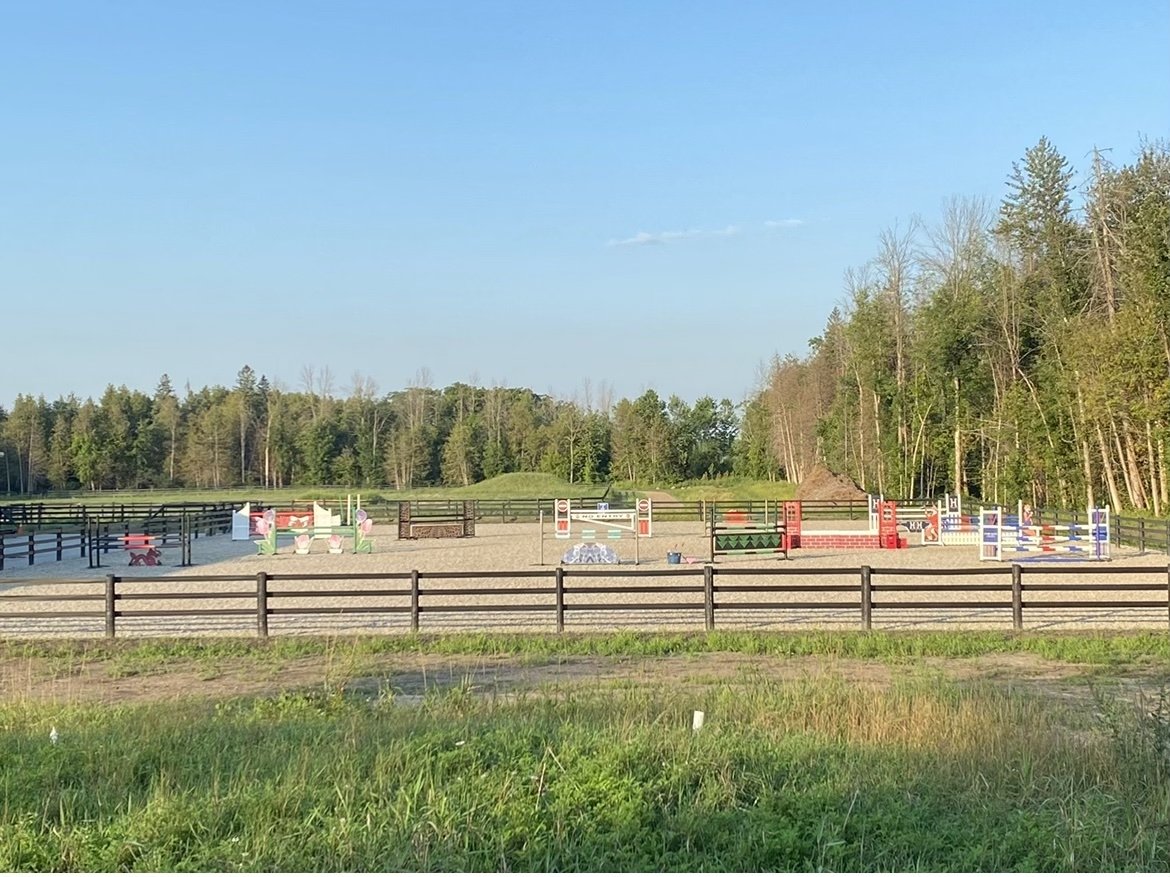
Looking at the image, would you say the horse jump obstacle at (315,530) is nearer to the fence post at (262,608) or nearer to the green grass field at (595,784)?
the fence post at (262,608)

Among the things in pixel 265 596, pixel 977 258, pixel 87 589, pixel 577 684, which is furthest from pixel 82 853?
pixel 977 258

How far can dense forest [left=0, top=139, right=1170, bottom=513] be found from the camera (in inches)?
1305

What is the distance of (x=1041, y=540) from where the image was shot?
2419 cm

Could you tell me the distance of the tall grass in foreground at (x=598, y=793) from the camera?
165 inches

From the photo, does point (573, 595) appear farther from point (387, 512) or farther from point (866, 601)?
point (387, 512)

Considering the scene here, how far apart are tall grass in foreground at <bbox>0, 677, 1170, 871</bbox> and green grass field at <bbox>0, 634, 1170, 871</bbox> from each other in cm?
1

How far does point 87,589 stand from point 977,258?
43.8 meters

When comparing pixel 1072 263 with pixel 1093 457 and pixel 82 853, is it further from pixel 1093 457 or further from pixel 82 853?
pixel 82 853

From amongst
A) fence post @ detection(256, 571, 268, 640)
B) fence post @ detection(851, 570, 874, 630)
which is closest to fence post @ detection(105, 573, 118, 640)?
fence post @ detection(256, 571, 268, 640)

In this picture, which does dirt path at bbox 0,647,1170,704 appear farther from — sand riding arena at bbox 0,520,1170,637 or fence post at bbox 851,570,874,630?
fence post at bbox 851,570,874,630

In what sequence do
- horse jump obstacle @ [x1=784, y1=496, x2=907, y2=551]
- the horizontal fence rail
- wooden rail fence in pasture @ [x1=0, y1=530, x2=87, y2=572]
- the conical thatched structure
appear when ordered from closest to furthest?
wooden rail fence in pasture @ [x1=0, y1=530, x2=87, y2=572] < horse jump obstacle @ [x1=784, y1=496, x2=907, y2=551] < the horizontal fence rail < the conical thatched structure

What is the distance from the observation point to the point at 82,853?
415cm

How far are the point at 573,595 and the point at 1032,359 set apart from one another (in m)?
32.6

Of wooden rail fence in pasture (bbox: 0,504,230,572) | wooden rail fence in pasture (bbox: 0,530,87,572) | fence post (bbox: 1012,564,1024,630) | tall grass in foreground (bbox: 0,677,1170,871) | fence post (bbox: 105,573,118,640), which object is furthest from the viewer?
wooden rail fence in pasture (bbox: 0,504,230,572)
